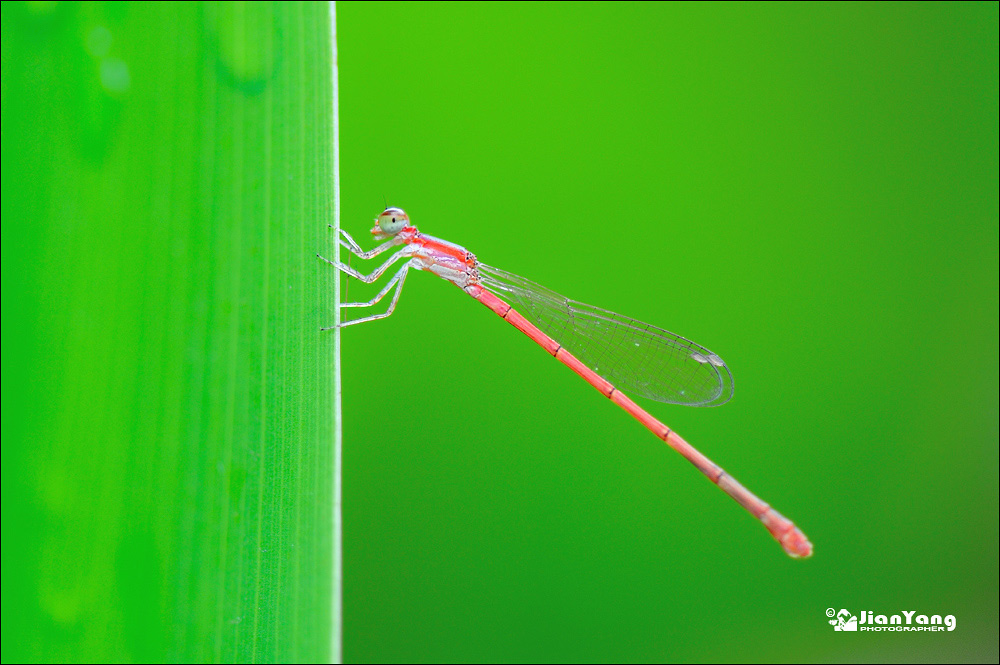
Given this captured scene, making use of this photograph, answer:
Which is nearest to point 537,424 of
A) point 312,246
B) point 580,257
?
point 580,257

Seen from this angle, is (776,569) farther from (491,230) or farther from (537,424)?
(491,230)

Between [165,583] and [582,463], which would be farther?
[582,463]
